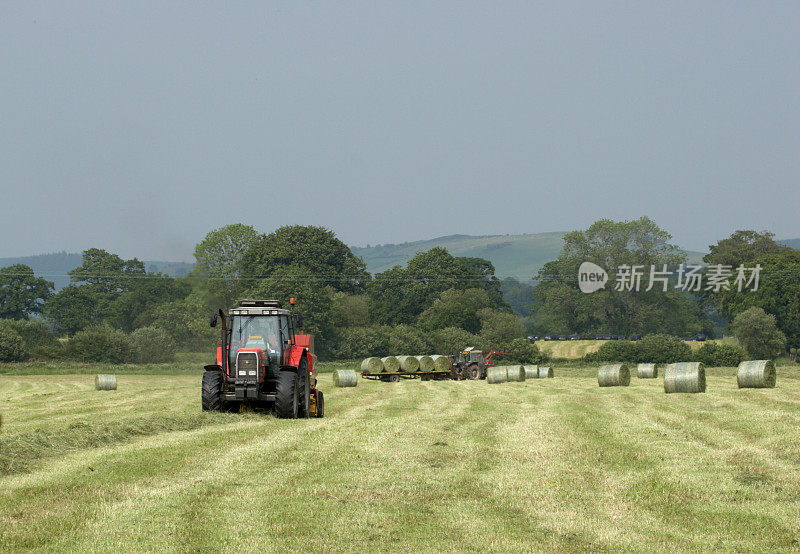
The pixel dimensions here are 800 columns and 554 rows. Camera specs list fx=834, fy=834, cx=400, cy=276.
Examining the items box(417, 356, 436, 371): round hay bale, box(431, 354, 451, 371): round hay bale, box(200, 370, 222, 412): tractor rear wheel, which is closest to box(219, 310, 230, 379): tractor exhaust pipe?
box(200, 370, 222, 412): tractor rear wheel

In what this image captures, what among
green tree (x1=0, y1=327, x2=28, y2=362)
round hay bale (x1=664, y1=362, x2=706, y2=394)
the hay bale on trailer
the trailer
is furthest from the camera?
green tree (x1=0, y1=327, x2=28, y2=362)

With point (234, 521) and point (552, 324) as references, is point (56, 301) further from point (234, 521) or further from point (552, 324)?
point (234, 521)

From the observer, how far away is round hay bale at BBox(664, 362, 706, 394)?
25141 millimetres

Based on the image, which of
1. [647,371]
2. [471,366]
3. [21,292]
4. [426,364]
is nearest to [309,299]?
[471,366]

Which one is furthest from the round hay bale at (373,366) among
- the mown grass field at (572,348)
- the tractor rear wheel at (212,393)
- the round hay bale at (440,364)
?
the mown grass field at (572,348)

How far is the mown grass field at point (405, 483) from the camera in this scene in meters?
7.67

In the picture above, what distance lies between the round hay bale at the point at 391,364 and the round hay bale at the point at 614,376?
47.9 ft

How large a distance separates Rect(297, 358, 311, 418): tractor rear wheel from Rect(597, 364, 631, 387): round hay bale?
1495 centimetres

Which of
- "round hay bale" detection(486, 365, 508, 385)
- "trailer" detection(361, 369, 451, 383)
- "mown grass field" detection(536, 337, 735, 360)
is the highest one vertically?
"round hay bale" detection(486, 365, 508, 385)

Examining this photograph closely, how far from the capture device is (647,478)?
1032 centimetres

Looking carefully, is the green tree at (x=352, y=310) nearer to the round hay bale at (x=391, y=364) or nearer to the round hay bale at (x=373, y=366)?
the round hay bale at (x=391, y=364)

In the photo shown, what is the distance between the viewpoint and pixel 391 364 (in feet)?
143

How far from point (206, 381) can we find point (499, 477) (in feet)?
33.7

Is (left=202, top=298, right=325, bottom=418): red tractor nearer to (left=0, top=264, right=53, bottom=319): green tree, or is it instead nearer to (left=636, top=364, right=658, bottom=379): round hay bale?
(left=636, top=364, right=658, bottom=379): round hay bale
